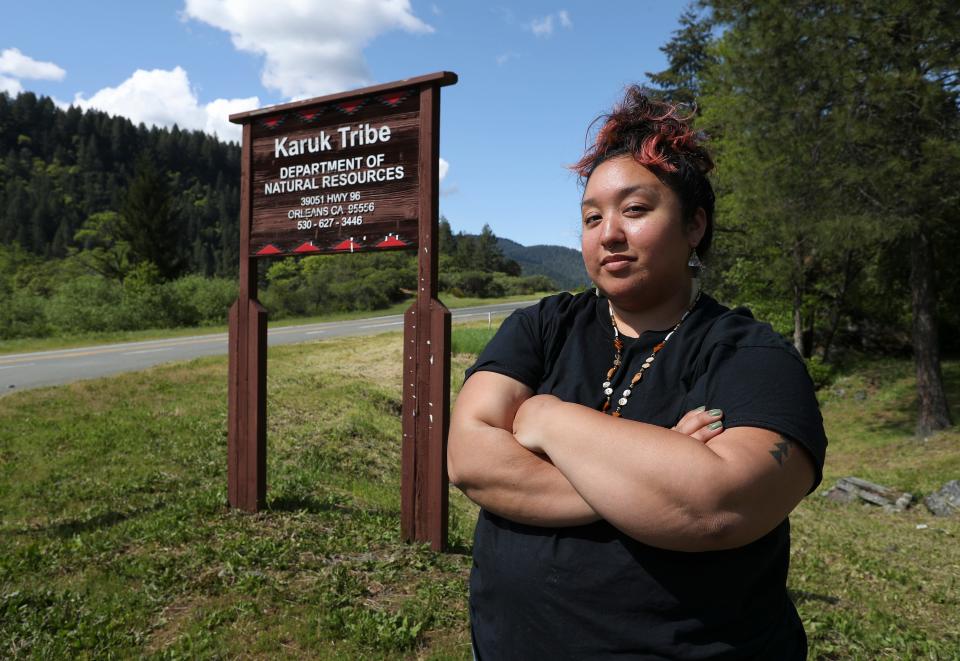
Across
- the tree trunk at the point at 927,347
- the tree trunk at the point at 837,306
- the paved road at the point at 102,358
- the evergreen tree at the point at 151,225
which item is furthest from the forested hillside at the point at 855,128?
the evergreen tree at the point at 151,225

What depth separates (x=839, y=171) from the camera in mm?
10617

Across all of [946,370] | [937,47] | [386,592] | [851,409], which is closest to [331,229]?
[386,592]

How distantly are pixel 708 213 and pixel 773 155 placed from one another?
36.9ft

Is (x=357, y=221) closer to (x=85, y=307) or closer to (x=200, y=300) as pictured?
(x=85, y=307)

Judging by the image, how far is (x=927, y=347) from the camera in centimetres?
1216

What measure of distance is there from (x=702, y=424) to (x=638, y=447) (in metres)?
0.15

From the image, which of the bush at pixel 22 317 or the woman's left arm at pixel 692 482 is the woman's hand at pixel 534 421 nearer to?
the woman's left arm at pixel 692 482

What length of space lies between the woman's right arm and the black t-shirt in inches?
1.9

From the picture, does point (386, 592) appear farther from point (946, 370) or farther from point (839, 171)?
point (946, 370)

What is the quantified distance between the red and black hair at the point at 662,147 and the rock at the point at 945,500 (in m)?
8.95

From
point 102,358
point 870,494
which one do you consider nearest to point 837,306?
point 870,494

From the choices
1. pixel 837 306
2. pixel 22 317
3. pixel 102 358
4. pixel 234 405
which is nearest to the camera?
pixel 234 405

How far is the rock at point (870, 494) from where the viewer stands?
29.4 feet

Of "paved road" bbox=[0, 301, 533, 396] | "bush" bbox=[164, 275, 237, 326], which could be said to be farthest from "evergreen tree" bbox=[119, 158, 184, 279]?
"paved road" bbox=[0, 301, 533, 396]
